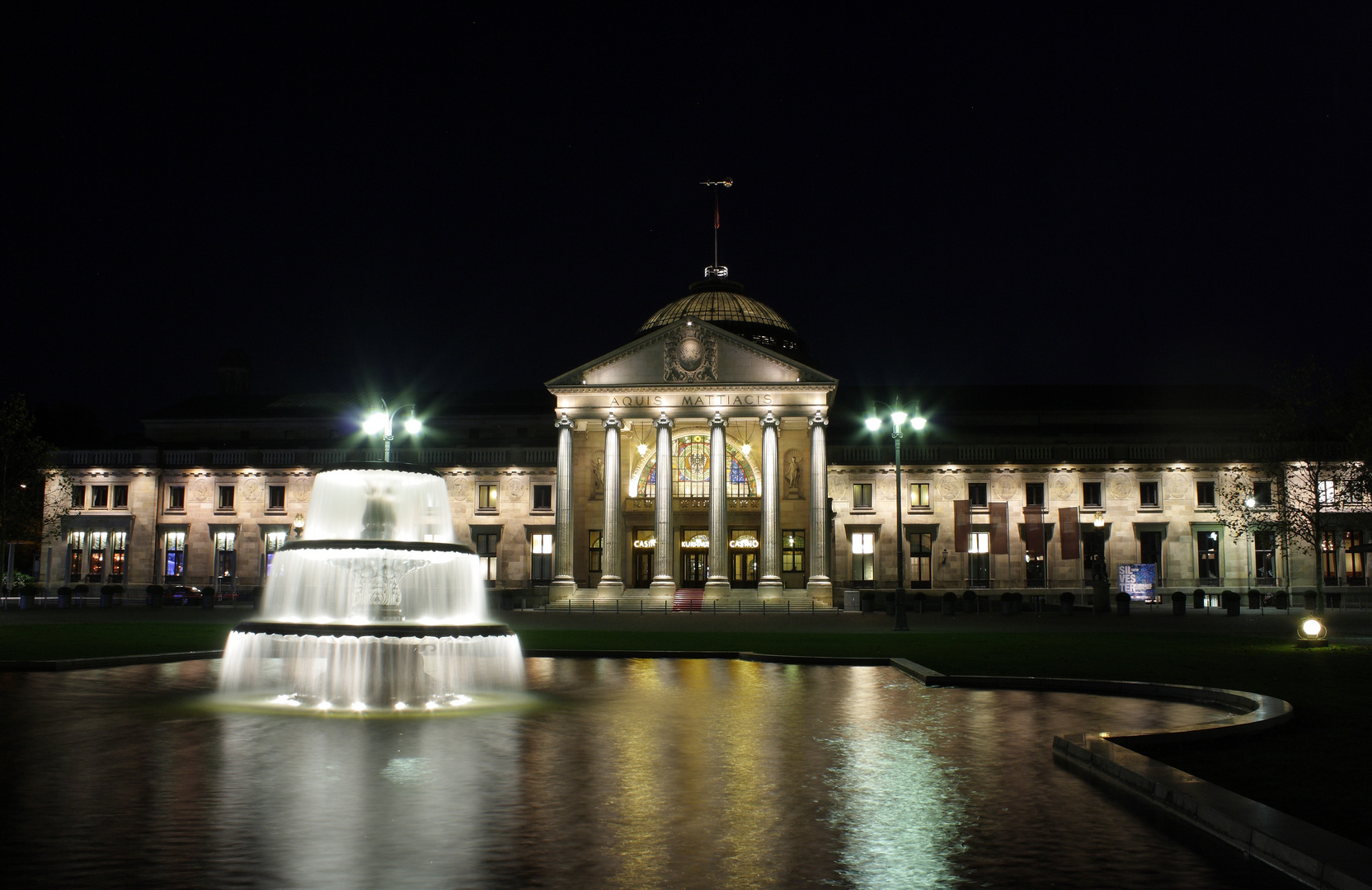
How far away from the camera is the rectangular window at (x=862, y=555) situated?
6950 cm

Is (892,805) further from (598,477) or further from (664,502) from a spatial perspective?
(598,477)

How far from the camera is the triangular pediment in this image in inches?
2478

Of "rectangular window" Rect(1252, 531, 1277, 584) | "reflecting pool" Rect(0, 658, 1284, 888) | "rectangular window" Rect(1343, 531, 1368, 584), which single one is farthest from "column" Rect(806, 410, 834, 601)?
"reflecting pool" Rect(0, 658, 1284, 888)

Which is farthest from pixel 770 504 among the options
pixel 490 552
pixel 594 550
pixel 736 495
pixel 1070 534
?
pixel 490 552

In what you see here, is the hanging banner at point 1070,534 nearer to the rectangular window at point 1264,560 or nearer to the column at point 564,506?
the rectangular window at point 1264,560

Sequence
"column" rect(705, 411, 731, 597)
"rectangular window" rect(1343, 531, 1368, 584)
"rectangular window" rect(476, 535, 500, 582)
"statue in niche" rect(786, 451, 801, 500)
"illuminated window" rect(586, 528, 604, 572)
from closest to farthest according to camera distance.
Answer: "column" rect(705, 411, 731, 597) < "rectangular window" rect(1343, 531, 1368, 584) < "statue in niche" rect(786, 451, 801, 500) < "illuminated window" rect(586, 528, 604, 572) < "rectangular window" rect(476, 535, 500, 582)

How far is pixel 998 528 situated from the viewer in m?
62.3

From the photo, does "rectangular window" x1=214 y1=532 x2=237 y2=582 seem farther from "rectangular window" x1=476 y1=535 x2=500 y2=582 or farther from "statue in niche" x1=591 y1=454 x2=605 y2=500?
"statue in niche" x1=591 y1=454 x2=605 y2=500

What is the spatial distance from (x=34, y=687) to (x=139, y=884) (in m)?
13.7

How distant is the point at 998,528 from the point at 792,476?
40.6 feet

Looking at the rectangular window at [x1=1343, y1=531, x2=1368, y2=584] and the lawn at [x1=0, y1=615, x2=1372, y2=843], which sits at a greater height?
the rectangular window at [x1=1343, y1=531, x2=1368, y2=584]

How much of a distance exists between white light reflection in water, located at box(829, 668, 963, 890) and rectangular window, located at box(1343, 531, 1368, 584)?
61794mm

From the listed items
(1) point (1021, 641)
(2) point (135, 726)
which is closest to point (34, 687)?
(2) point (135, 726)

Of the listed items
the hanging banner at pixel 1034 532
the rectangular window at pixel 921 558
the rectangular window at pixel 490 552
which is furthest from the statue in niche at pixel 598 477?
the hanging banner at pixel 1034 532
